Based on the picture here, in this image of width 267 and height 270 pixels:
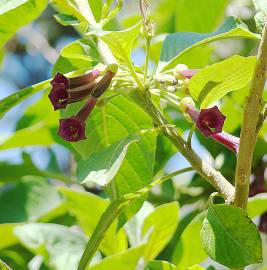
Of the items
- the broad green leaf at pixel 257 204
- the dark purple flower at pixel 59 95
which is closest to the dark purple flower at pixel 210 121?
the dark purple flower at pixel 59 95

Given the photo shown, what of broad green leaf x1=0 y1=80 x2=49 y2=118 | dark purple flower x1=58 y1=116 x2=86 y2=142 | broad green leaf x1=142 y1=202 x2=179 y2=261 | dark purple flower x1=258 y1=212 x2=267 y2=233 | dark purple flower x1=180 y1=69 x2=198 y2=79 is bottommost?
dark purple flower x1=258 y1=212 x2=267 y2=233

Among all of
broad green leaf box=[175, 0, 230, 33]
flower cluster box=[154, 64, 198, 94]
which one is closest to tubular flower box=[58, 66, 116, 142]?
flower cluster box=[154, 64, 198, 94]

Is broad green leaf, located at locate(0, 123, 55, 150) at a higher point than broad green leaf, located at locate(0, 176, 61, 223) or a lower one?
higher

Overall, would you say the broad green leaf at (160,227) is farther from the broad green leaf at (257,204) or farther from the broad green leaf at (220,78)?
the broad green leaf at (220,78)

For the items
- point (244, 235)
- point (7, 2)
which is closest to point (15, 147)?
point (7, 2)

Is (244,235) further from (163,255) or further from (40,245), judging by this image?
(163,255)

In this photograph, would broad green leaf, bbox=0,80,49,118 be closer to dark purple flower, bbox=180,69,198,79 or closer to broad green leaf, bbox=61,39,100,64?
broad green leaf, bbox=61,39,100,64

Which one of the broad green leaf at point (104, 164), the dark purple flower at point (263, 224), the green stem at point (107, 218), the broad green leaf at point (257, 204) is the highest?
the broad green leaf at point (104, 164)
